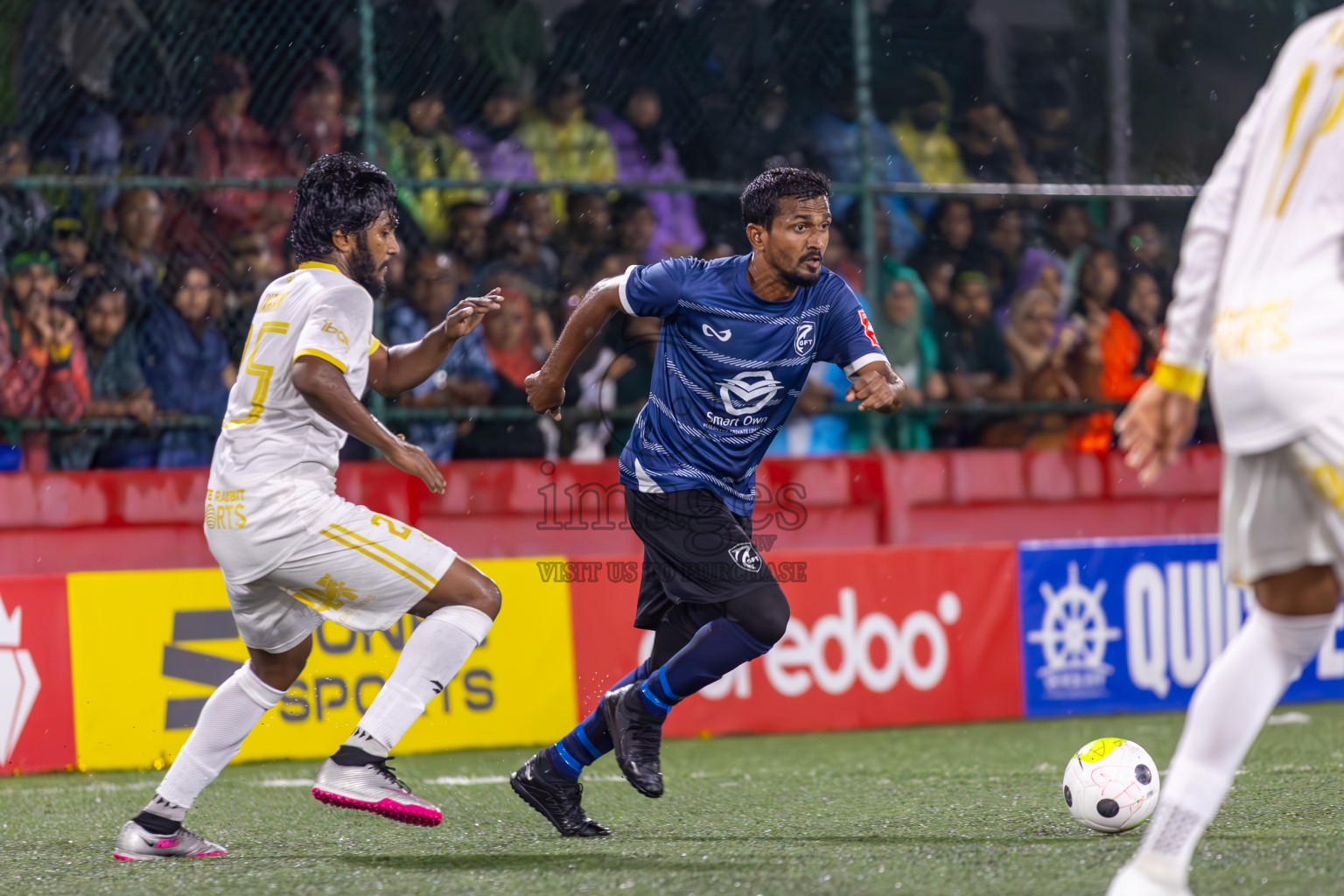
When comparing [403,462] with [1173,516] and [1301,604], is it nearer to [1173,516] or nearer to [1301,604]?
[1301,604]

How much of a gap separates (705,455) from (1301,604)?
→ 2222 mm

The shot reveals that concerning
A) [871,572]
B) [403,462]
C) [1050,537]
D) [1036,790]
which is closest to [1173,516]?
[1050,537]

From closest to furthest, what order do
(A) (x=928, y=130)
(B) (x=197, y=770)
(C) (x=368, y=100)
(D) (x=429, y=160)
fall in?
(B) (x=197, y=770)
(C) (x=368, y=100)
(D) (x=429, y=160)
(A) (x=928, y=130)

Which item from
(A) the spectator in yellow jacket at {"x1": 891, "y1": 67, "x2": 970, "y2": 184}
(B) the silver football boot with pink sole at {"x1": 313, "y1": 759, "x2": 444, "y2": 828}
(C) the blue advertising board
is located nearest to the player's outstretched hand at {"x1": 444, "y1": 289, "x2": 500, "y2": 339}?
(B) the silver football boot with pink sole at {"x1": 313, "y1": 759, "x2": 444, "y2": 828}

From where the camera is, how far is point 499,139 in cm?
859

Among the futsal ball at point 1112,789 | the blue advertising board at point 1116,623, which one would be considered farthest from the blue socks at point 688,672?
the blue advertising board at point 1116,623

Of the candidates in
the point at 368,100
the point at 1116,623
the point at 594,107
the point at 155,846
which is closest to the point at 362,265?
the point at 155,846

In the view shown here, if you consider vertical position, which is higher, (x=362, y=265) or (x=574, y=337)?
(x=362, y=265)

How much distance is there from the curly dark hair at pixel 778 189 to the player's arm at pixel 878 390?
560 millimetres

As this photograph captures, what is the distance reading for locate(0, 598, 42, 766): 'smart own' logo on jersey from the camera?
270 inches

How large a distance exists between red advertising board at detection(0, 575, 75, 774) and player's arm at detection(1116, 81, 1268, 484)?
5443 mm

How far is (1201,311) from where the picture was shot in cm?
292

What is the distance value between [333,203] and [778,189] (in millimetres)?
1325

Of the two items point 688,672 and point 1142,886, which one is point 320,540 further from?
A: point 1142,886
